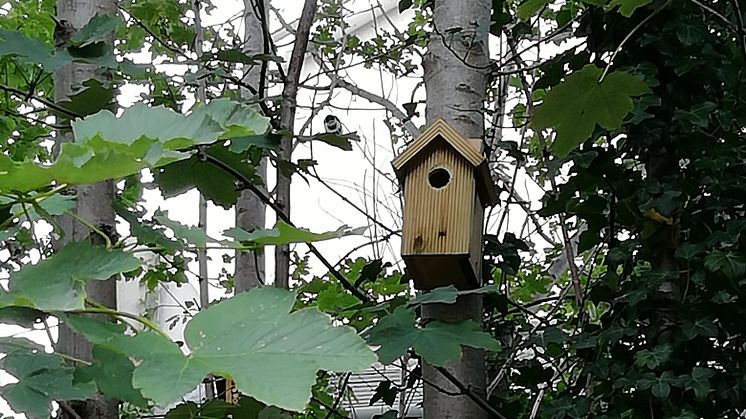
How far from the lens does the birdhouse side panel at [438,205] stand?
109 cm

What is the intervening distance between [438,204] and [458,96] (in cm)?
20

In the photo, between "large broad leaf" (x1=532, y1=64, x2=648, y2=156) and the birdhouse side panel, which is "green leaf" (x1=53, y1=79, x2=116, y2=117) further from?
"large broad leaf" (x1=532, y1=64, x2=648, y2=156)

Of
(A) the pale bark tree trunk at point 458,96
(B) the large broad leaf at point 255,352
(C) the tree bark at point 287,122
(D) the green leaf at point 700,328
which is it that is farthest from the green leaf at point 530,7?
(B) the large broad leaf at point 255,352

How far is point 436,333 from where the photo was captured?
91 cm

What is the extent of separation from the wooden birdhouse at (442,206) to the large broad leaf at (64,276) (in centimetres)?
59

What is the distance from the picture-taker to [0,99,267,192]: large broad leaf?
450 millimetres

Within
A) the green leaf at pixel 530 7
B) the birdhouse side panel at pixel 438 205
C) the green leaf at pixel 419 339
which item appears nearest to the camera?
the green leaf at pixel 419 339

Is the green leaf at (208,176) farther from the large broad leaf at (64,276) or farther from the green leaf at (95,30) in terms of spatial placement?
the large broad leaf at (64,276)

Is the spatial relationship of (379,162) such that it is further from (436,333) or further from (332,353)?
(332,353)

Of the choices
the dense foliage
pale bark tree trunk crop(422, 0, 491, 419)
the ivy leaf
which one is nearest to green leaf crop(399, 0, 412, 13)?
the dense foliage

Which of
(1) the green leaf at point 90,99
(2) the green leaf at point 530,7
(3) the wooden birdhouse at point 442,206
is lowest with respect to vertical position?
(3) the wooden birdhouse at point 442,206

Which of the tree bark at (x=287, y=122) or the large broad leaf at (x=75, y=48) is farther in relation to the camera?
the tree bark at (x=287, y=122)

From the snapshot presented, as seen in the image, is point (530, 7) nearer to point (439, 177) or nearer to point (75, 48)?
point (439, 177)

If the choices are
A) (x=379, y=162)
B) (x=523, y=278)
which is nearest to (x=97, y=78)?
(x=523, y=278)
